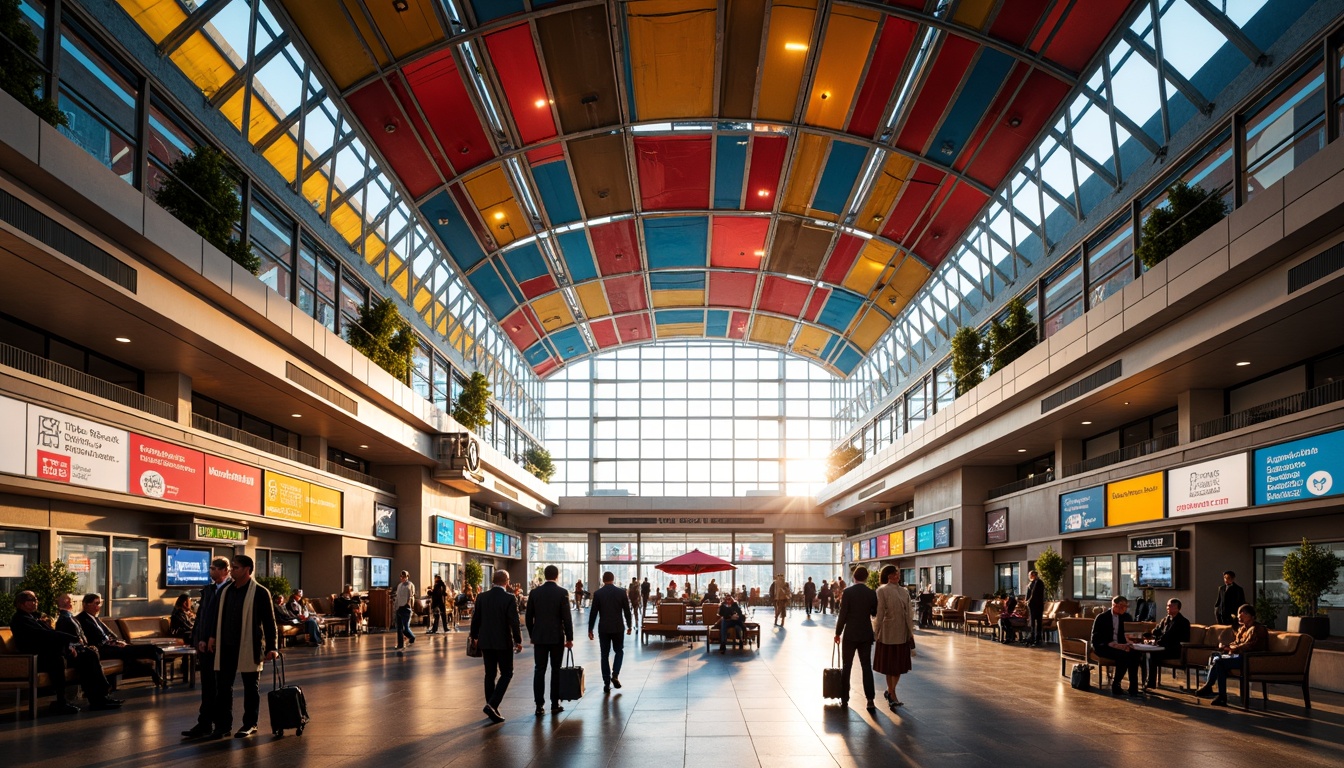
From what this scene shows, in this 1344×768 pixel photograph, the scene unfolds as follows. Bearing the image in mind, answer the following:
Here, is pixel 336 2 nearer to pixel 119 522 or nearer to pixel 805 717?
pixel 119 522

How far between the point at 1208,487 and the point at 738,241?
19711 millimetres

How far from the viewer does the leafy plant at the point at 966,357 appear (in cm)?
2511

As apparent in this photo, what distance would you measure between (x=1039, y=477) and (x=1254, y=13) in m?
13.3

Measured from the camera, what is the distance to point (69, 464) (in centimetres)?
1254

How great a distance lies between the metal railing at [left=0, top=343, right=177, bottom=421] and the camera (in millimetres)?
12266

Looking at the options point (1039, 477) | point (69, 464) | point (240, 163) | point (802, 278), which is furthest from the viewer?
point (802, 278)

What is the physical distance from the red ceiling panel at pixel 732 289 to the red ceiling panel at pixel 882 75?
12.7 metres

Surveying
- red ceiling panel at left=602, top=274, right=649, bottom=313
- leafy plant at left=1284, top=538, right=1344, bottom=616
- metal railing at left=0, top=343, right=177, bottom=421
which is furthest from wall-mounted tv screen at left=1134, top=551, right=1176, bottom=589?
red ceiling panel at left=602, top=274, right=649, bottom=313

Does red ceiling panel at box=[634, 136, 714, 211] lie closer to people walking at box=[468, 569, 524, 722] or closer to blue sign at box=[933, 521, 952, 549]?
blue sign at box=[933, 521, 952, 549]

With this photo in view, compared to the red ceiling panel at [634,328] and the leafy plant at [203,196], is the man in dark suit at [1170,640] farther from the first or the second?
the red ceiling panel at [634,328]

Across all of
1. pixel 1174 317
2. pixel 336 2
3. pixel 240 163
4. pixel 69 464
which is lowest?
pixel 69 464

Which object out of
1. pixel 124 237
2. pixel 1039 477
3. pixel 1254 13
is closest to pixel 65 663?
pixel 124 237

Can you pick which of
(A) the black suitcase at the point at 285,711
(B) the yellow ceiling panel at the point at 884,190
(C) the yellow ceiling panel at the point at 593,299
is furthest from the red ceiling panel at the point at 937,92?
(A) the black suitcase at the point at 285,711

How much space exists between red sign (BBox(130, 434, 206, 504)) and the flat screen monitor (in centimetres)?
992
